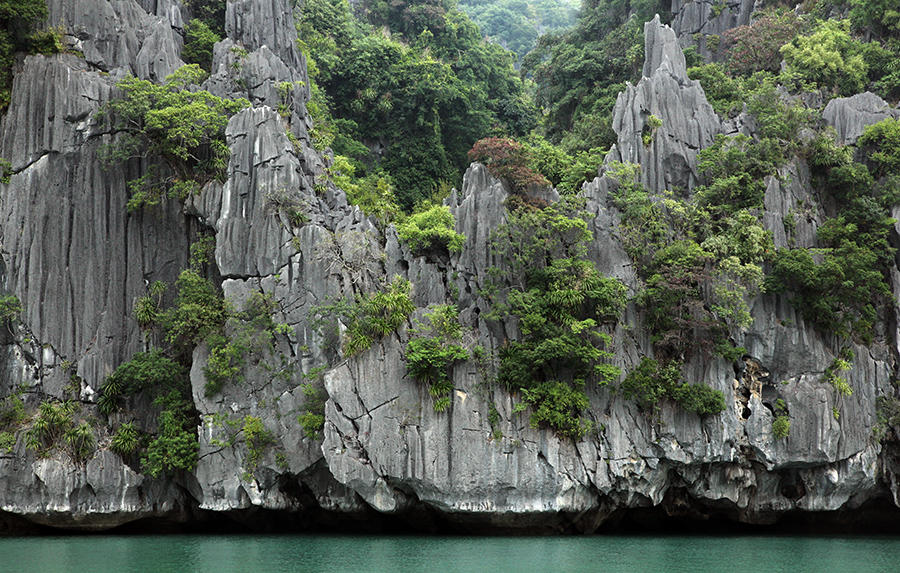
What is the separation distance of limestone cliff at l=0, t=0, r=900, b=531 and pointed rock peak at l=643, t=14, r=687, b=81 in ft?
1.63

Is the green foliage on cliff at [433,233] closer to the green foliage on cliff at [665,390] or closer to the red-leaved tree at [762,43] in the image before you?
the green foliage on cliff at [665,390]

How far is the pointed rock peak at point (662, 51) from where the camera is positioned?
98.3ft

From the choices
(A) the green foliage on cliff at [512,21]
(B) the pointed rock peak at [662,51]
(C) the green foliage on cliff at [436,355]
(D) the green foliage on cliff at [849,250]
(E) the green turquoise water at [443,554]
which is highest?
(A) the green foliage on cliff at [512,21]

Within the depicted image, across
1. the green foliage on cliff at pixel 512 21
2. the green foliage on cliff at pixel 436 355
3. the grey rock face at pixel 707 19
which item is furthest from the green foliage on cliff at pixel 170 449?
the green foliage on cliff at pixel 512 21

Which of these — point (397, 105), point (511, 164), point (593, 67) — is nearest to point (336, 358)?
point (511, 164)

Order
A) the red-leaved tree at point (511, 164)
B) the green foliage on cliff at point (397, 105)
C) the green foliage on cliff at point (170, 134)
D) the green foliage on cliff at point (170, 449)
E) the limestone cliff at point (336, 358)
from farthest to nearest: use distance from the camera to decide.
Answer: the green foliage on cliff at point (397, 105), the red-leaved tree at point (511, 164), the green foliage on cliff at point (170, 134), the green foliage on cliff at point (170, 449), the limestone cliff at point (336, 358)

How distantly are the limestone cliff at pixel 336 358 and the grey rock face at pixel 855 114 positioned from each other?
0.28ft

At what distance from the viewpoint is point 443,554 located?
61.7 feet

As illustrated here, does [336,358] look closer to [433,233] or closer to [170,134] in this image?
[433,233]

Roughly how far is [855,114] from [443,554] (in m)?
21.5

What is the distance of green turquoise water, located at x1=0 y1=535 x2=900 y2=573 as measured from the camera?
1641 centimetres

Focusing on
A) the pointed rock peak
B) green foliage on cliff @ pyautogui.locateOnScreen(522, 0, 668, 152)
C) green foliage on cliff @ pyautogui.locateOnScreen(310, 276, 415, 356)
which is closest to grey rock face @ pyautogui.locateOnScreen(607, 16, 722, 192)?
the pointed rock peak

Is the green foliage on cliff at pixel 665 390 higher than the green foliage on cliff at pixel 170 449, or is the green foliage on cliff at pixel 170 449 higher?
the green foliage on cliff at pixel 665 390

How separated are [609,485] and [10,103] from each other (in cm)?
2389
